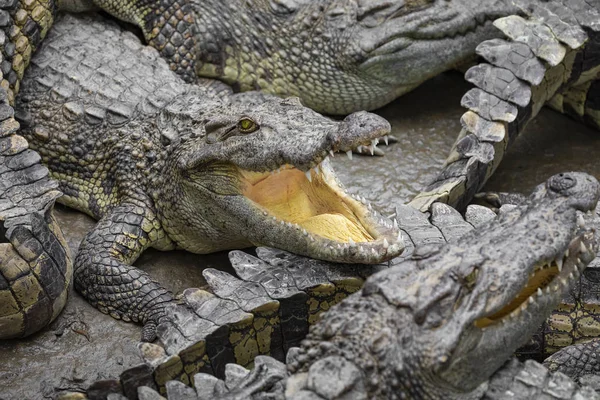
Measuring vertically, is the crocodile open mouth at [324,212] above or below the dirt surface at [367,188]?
above

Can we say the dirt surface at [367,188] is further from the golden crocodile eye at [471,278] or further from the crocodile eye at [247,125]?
the golden crocodile eye at [471,278]

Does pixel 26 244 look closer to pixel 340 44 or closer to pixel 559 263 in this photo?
pixel 559 263

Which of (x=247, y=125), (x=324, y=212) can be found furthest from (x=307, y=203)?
(x=247, y=125)

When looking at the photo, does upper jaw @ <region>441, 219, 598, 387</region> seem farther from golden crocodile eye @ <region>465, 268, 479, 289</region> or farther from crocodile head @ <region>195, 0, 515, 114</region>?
crocodile head @ <region>195, 0, 515, 114</region>

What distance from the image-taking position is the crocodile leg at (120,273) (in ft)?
11.0

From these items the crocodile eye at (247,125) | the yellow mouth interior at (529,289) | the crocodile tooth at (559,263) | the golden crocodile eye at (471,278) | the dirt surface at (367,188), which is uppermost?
the crocodile eye at (247,125)

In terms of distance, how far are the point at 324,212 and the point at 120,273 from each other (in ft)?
2.72

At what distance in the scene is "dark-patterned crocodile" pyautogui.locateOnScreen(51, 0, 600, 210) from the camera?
3932 mm

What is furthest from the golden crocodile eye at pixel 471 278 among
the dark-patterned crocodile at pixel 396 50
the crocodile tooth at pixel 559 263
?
the dark-patterned crocodile at pixel 396 50

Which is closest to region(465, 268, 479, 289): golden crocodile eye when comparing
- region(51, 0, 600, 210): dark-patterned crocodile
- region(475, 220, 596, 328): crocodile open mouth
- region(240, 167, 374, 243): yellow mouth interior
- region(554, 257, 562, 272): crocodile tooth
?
region(475, 220, 596, 328): crocodile open mouth

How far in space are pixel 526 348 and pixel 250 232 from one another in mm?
1102

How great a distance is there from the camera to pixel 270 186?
3438 mm

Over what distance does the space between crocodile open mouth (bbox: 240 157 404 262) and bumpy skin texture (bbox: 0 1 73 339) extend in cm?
73

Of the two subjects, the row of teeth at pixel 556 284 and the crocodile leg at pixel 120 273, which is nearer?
the row of teeth at pixel 556 284
